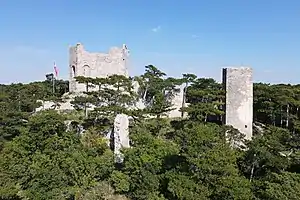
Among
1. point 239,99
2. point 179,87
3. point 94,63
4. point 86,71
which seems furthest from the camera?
point 94,63

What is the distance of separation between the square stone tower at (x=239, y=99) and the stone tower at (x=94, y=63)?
10972 mm

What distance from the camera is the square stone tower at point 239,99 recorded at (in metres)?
24.3

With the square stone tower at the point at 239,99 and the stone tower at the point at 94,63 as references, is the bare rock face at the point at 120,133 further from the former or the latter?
the stone tower at the point at 94,63

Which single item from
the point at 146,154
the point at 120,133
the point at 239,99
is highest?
the point at 239,99

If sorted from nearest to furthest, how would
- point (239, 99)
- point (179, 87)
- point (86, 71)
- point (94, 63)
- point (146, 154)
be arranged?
point (146, 154) → point (239, 99) → point (179, 87) → point (86, 71) → point (94, 63)

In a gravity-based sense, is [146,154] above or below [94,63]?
below

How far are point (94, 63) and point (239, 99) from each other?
42.2 ft

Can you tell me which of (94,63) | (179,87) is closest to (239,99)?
(179,87)

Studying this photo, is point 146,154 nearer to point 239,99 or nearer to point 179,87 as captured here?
point 239,99

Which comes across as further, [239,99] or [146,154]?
[239,99]

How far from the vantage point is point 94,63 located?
31.9m

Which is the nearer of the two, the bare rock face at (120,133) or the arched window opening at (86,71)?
the bare rock face at (120,133)

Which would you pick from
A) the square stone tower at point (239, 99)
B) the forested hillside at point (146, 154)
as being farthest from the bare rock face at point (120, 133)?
the square stone tower at point (239, 99)

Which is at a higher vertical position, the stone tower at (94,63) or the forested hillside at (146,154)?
the stone tower at (94,63)
